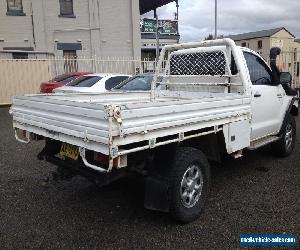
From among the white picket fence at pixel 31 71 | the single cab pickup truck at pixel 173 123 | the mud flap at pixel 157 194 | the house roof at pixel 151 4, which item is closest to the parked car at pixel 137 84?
the single cab pickup truck at pixel 173 123

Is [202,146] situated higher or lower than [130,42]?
lower

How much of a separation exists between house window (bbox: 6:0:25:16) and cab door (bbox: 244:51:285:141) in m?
16.9

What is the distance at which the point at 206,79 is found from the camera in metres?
5.29

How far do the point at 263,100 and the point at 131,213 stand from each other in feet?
9.00

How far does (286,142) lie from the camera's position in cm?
641

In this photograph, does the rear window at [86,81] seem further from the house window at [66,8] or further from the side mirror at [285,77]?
the house window at [66,8]

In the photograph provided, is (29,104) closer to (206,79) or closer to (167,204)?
(167,204)

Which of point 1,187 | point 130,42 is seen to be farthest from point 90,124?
point 130,42

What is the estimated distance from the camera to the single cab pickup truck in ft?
10.4

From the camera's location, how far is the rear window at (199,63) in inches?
202

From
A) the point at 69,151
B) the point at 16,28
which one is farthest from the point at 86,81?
the point at 16,28

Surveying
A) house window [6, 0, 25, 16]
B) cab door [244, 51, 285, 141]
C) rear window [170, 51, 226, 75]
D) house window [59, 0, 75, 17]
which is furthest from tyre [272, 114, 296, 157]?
house window [6, 0, 25, 16]

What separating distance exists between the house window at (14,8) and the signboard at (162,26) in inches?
604

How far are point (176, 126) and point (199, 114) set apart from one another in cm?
38
